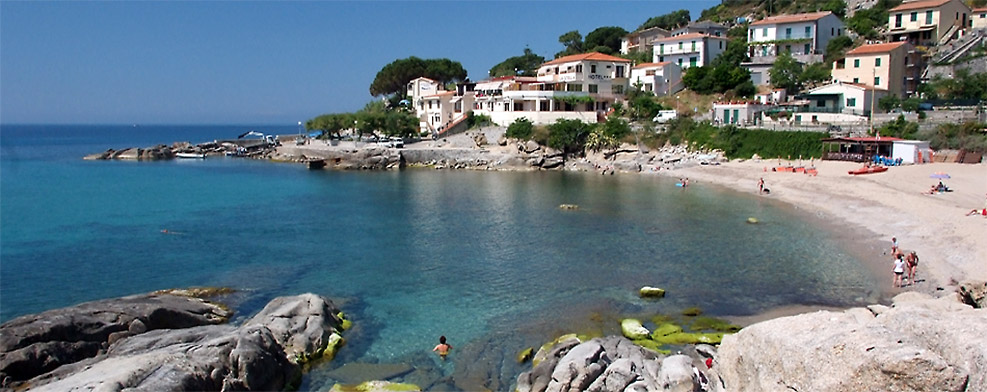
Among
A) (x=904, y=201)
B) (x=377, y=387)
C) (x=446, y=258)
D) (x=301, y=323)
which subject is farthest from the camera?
(x=904, y=201)

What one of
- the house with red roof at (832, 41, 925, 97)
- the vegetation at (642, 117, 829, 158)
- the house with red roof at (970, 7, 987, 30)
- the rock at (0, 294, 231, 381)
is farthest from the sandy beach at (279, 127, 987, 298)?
the house with red roof at (970, 7, 987, 30)

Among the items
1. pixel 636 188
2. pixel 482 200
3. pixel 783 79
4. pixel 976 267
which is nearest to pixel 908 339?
pixel 976 267

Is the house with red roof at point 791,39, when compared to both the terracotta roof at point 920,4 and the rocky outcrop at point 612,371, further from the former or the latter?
the rocky outcrop at point 612,371

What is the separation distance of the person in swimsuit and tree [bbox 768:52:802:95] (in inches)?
2134

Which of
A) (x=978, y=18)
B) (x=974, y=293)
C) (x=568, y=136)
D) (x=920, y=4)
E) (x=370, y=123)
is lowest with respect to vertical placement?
(x=974, y=293)

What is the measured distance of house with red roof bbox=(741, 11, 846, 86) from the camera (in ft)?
219

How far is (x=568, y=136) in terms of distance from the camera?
203 feet

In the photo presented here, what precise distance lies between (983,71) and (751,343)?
6176 centimetres

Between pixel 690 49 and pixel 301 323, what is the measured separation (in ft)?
211

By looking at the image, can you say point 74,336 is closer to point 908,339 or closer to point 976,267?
point 908,339

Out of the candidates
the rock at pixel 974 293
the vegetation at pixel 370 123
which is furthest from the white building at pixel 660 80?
the rock at pixel 974 293

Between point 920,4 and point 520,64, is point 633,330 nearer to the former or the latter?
point 920,4

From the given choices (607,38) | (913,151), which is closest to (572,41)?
(607,38)

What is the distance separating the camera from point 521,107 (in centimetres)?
6825
